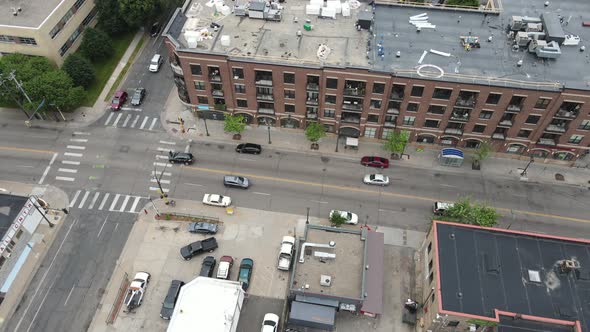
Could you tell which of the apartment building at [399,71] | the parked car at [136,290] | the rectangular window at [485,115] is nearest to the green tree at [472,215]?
the rectangular window at [485,115]

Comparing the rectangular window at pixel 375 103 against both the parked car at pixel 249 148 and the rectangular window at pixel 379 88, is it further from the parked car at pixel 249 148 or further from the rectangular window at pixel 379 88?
the parked car at pixel 249 148

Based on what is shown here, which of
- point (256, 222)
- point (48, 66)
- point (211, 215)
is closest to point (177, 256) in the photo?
point (211, 215)

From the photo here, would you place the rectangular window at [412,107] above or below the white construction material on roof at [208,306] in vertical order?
above

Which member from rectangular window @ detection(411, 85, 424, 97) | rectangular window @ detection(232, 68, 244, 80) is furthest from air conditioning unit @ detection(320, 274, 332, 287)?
rectangular window @ detection(232, 68, 244, 80)

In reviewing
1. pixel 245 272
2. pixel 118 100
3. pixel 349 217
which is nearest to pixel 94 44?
pixel 118 100

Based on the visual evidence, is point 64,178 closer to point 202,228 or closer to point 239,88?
point 202,228

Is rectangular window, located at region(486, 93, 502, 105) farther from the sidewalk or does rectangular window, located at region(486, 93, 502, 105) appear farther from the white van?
the white van
